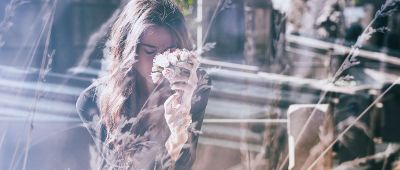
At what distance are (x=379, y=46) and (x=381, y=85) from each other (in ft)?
0.66

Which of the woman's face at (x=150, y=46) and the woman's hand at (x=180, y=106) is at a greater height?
the woman's face at (x=150, y=46)

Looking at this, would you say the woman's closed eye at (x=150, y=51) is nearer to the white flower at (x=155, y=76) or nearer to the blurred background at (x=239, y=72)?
the white flower at (x=155, y=76)

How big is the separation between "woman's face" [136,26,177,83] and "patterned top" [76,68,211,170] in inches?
4.7

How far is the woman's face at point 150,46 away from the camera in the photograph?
6.00 feet

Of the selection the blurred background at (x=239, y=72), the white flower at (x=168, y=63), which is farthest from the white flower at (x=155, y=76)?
the blurred background at (x=239, y=72)

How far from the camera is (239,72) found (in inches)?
75.4

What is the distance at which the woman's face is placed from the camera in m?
1.83

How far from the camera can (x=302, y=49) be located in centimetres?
198

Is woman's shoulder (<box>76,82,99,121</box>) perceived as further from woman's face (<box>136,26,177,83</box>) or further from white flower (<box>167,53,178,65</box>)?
white flower (<box>167,53,178,65</box>)

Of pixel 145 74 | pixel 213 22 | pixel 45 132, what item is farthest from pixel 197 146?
pixel 45 132

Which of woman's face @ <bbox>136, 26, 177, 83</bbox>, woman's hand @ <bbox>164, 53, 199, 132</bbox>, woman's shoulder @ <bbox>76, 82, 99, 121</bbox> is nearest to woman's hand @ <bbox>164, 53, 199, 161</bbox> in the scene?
woman's hand @ <bbox>164, 53, 199, 132</bbox>

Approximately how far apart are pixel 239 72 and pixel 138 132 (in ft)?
1.77

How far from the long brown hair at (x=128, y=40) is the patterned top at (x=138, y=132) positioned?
0.05 meters

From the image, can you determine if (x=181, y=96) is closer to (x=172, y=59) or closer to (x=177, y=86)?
(x=177, y=86)
